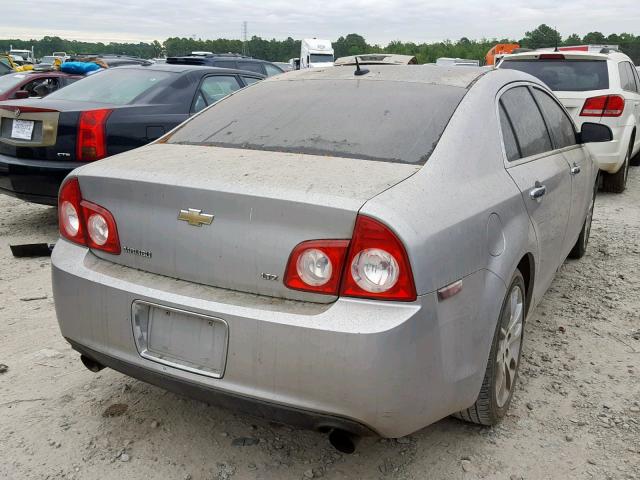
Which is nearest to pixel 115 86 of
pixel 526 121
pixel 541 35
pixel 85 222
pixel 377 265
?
pixel 85 222

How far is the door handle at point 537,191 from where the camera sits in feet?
9.48

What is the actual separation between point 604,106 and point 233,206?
21.0ft

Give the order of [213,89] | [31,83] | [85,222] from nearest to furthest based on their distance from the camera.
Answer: [85,222]
[213,89]
[31,83]

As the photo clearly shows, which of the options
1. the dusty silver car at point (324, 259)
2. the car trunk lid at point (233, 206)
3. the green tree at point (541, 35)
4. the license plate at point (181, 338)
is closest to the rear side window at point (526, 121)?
the dusty silver car at point (324, 259)

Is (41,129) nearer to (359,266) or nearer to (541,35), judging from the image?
(359,266)

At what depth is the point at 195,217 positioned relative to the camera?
220 centimetres

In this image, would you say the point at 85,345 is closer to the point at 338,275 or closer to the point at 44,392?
the point at 44,392

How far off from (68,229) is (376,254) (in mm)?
1375

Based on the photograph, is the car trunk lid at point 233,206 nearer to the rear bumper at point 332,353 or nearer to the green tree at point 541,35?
the rear bumper at point 332,353

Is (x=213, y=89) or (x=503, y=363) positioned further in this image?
(x=213, y=89)

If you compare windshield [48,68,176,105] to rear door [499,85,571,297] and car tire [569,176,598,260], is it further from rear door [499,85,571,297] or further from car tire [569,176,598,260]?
car tire [569,176,598,260]

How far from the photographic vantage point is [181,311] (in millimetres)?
2166

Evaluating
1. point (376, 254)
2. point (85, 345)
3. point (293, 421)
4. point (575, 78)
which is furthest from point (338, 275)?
point (575, 78)

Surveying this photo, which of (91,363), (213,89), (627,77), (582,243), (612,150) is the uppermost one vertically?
(627,77)
